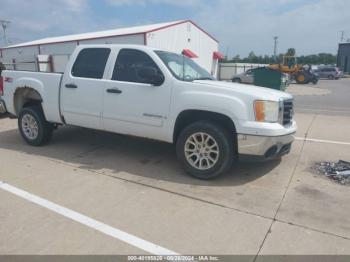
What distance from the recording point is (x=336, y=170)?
507 centimetres

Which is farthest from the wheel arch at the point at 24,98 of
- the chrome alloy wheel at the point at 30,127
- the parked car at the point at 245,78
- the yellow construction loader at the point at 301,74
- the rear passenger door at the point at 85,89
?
the yellow construction loader at the point at 301,74

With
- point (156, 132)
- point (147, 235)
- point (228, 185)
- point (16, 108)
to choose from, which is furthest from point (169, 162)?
point (16, 108)

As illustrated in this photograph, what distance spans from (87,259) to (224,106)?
2.59m

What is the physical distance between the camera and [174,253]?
116 inches

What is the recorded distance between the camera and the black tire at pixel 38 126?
6.37 m

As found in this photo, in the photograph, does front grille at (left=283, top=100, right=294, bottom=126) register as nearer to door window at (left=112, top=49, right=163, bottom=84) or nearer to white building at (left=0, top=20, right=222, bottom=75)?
door window at (left=112, top=49, right=163, bottom=84)

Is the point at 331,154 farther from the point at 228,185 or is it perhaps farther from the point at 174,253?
the point at 174,253

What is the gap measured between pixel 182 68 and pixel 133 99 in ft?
3.11

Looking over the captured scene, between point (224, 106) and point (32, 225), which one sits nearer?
point (32, 225)

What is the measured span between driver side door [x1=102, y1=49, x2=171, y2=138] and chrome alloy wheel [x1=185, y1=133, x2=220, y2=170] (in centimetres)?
56

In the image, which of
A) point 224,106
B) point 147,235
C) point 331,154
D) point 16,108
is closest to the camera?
point 147,235

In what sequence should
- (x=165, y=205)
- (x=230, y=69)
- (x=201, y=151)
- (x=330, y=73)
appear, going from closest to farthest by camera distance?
(x=165, y=205), (x=201, y=151), (x=230, y=69), (x=330, y=73)

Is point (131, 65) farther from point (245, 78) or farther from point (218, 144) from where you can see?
point (245, 78)

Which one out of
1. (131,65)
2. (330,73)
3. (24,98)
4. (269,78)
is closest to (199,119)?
(131,65)
